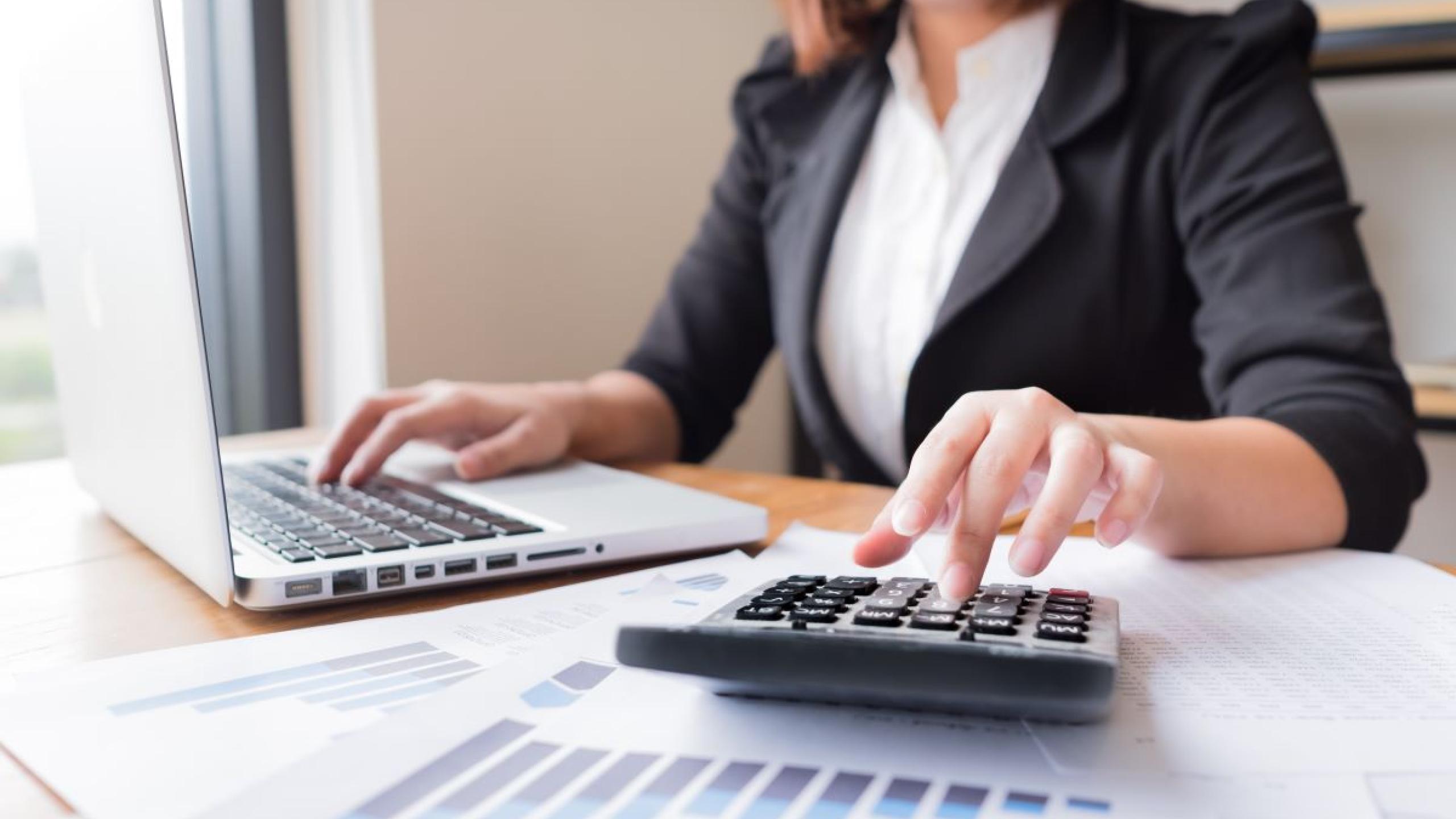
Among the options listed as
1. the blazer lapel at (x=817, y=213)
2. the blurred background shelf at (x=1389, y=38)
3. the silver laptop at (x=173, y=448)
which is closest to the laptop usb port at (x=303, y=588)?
the silver laptop at (x=173, y=448)

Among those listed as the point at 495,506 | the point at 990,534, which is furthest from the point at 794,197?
the point at 990,534

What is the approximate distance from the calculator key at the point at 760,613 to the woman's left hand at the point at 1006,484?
6 cm

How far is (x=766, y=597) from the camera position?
0.37m

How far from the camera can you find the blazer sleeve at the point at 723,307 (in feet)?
3.51

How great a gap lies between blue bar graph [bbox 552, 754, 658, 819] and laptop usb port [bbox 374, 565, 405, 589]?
0.67 ft

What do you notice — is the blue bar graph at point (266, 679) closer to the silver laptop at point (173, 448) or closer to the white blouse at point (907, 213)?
the silver laptop at point (173, 448)

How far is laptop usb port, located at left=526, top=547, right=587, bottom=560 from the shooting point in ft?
1.67

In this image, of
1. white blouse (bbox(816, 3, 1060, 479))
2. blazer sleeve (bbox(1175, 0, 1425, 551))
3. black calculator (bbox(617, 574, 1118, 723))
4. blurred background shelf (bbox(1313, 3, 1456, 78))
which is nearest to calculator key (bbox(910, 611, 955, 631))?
black calculator (bbox(617, 574, 1118, 723))

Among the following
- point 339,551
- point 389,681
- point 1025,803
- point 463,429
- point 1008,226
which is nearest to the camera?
point 1025,803

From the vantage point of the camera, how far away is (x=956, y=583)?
375 millimetres

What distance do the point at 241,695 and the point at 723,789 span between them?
7.0 inches

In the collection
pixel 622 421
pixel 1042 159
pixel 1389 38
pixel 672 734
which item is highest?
pixel 1389 38

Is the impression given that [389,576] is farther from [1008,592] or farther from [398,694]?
[1008,592]

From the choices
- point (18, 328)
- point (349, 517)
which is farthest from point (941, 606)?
point (18, 328)
